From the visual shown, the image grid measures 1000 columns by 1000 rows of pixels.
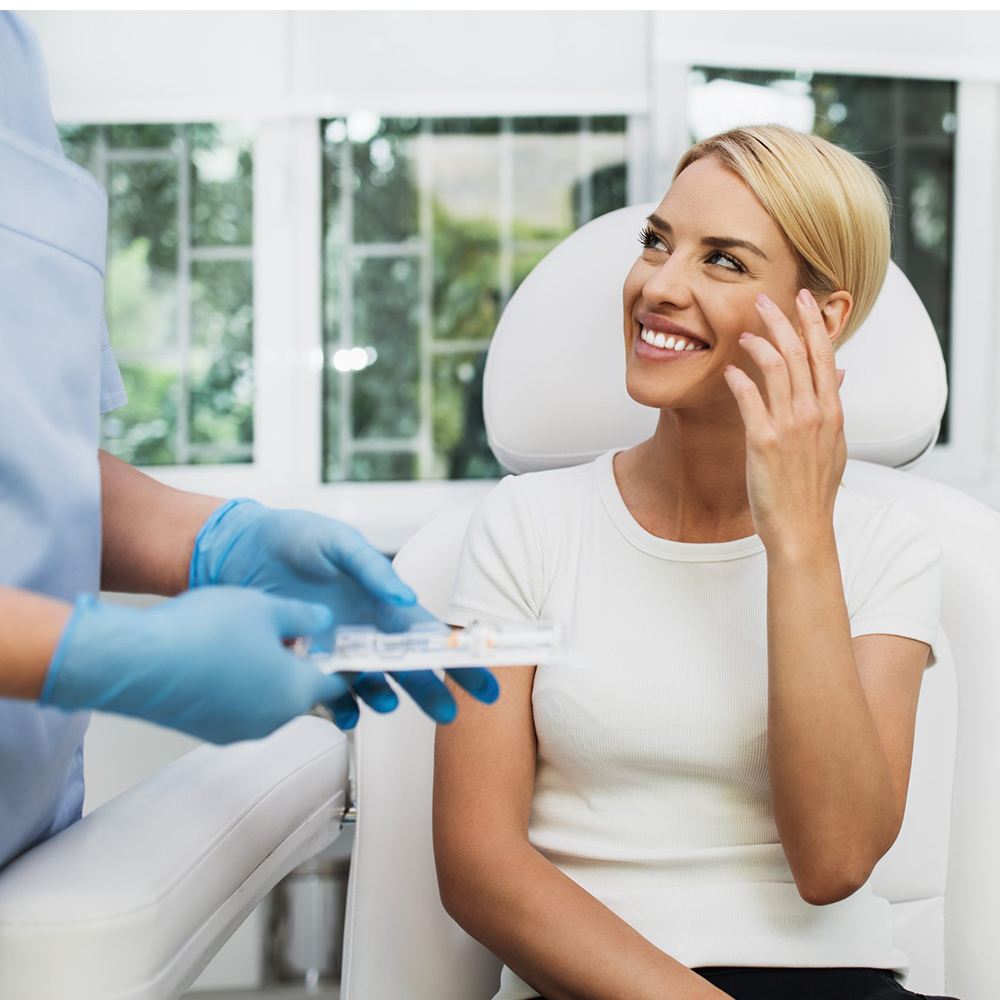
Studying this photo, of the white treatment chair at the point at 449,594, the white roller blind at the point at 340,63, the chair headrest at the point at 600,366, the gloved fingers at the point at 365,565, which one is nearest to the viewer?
the gloved fingers at the point at 365,565

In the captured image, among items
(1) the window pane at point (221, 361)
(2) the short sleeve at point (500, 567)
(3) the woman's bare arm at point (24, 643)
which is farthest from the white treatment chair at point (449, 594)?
(1) the window pane at point (221, 361)

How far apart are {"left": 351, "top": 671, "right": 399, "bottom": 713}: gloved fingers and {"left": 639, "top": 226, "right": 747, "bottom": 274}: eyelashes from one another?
1.90ft

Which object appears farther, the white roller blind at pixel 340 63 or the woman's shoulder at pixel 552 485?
the white roller blind at pixel 340 63

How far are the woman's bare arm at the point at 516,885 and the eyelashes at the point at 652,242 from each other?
0.47 meters

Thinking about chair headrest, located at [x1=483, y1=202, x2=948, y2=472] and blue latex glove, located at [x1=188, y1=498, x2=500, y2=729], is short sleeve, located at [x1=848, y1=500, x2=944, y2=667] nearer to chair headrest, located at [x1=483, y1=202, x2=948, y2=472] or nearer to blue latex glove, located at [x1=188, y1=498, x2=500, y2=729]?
chair headrest, located at [x1=483, y1=202, x2=948, y2=472]

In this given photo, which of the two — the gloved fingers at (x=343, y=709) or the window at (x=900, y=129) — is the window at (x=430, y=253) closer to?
the window at (x=900, y=129)

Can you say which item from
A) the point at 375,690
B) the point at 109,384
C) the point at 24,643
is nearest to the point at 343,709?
the point at 375,690

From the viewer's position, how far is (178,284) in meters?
2.42

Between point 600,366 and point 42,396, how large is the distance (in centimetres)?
64

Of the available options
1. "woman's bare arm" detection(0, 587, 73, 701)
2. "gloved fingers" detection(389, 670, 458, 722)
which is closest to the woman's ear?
"gloved fingers" detection(389, 670, 458, 722)

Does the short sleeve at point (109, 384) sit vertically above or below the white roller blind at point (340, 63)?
below

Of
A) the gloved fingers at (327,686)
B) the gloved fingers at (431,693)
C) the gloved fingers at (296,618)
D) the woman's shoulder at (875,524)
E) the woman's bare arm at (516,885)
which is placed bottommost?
the woman's bare arm at (516,885)

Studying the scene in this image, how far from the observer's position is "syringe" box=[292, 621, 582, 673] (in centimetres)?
60

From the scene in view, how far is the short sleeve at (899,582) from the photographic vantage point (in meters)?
1.00
